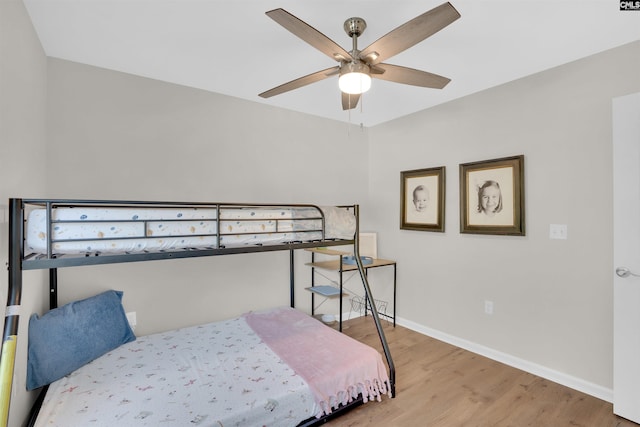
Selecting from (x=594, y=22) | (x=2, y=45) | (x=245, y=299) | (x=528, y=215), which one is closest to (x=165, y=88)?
(x=2, y=45)

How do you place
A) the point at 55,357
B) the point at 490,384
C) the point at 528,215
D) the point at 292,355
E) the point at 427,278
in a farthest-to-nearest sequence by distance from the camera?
the point at 427,278 < the point at 528,215 < the point at 490,384 < the point at 292,355 < the point at 55,357

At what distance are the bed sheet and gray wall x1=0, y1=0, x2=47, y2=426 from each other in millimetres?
282

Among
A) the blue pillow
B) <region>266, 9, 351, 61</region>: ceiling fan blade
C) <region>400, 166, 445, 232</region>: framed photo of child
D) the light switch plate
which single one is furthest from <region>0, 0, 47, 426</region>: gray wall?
the light switch plate

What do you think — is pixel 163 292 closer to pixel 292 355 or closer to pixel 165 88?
pixel 292 355

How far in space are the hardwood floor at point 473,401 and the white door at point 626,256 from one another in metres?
0.21

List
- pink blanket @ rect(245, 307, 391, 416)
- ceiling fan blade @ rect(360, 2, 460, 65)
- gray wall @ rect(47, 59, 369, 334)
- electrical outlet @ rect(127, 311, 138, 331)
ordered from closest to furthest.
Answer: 1. ceiling fan blade @ rect(360, 2, 460, 65)
2. pink blanket @ rect(245, 307, 391, 416)
3. gray wall @ rect(47, 59, 369, 334)
4. electrical outlet @ rect(127, 311, 138, 331)

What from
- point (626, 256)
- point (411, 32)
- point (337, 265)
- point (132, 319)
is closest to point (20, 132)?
point (132, 319)

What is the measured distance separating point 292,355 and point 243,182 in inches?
63.9

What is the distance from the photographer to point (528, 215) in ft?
7.86

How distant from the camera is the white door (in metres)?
1.83

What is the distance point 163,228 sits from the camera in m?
1.47

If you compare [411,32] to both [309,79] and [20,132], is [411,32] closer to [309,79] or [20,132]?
[309,79]

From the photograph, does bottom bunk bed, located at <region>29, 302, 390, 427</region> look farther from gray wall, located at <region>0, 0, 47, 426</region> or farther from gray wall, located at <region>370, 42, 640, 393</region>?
gray wall, located at <region>370, 42, 640, 393</region>

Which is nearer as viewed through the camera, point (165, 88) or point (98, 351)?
point (98, 351)
